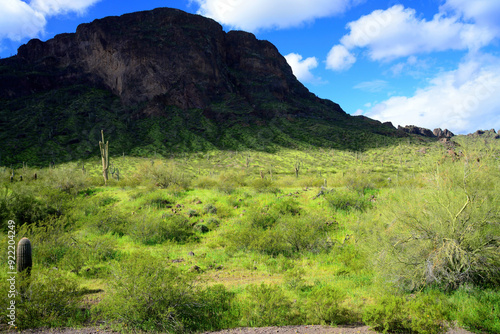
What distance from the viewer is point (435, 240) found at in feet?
22.8

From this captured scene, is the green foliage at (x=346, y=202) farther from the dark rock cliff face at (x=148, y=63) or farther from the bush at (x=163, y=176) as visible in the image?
the dark rock cliff face at (x=148, y=63)

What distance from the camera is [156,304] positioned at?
5.73 m

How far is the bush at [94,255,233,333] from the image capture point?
5.52 meters

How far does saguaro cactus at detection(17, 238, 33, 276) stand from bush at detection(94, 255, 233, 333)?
2.64 m

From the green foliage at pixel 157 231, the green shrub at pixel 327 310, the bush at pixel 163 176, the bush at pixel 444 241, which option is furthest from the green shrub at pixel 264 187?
the green shrub at pixel 327 310

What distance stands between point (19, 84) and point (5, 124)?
112 ft

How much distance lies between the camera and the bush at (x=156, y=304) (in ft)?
18.1

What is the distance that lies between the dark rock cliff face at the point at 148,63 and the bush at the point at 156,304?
10276 centimetres

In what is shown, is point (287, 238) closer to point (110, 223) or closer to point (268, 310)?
point (268, 310)

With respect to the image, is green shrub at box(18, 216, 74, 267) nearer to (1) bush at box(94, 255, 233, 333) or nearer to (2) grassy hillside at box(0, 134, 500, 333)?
(2) grassy hillside at box(0, 134, 500, 333)

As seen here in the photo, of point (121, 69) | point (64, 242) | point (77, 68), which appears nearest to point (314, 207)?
point (64, 242)

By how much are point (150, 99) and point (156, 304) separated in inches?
4192

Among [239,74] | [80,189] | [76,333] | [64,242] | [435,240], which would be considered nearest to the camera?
[76,333]

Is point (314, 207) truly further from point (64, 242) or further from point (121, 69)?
point (121, 69)
